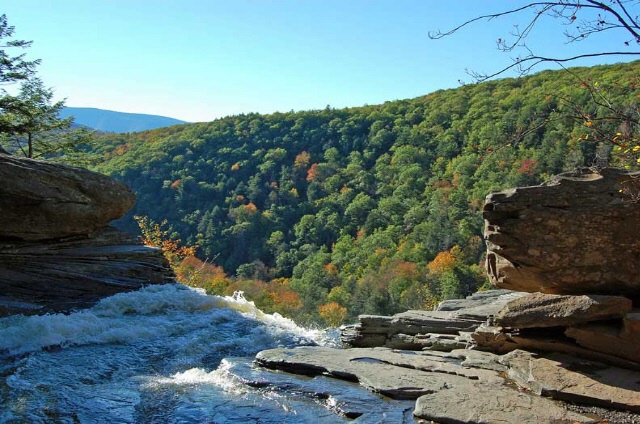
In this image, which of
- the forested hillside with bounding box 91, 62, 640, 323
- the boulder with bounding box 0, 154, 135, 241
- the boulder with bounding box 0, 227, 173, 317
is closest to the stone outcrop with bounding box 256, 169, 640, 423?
the boulder with bounding box 0, 227, 173, 317

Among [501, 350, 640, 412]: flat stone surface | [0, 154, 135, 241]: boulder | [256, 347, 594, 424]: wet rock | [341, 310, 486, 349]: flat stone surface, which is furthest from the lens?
[0, 154, 135, 241]: boulder

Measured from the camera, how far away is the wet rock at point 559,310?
6.71m

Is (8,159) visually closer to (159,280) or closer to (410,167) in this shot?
(159,280)

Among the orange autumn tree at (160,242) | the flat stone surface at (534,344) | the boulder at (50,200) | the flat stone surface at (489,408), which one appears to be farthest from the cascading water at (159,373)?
the orange autumn tree at (160,242)

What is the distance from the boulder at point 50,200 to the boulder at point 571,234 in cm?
958

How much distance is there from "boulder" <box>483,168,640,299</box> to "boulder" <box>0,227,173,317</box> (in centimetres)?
878

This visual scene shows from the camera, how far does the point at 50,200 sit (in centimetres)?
1164

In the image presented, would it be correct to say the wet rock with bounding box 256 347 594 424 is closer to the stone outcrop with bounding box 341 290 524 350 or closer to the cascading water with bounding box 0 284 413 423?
the cascading water with bounding box 0 284 413 423

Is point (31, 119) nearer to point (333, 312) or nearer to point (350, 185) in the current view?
point (333, 312)

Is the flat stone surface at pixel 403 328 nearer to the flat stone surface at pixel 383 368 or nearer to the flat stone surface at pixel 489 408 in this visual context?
the flat stone surface at pixel 383 368

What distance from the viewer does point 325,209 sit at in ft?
211

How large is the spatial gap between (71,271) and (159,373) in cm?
538

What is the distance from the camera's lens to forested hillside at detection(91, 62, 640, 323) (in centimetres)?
4512

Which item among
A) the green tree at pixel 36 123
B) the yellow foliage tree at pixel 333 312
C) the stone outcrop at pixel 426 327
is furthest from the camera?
the yellow foliage tree at pixel 333 312
